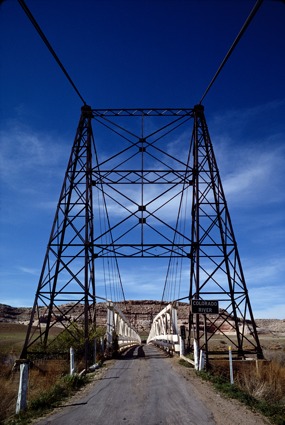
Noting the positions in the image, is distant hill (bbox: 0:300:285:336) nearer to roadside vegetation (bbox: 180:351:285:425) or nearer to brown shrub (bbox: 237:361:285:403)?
roadside vegetation (bbox: 180:351:285:425)

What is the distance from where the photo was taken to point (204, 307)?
11.1 metres

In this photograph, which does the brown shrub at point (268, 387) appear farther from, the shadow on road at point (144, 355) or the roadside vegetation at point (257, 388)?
the shadow on road at point (144, 355)

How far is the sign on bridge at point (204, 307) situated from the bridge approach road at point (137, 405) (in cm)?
231

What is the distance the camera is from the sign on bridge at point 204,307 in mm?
11016

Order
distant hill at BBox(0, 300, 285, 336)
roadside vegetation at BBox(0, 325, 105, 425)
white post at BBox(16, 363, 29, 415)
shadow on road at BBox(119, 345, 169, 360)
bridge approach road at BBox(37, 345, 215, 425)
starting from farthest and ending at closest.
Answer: distant hill at BBox(0, 300, 285, 336) → shadow on road at BBox(119, 345, 169, 360) → roadside vegetation at BBox(0, 325, 105, 425) → white post at BBox(16, 363, 29, 415) → bridge approach road at BBox(37, 345, 215, 425)

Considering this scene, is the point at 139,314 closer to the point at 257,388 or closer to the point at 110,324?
the point at 110,324

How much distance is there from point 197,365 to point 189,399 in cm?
427

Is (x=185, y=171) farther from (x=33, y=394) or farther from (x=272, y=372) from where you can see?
(x=33, y=394)

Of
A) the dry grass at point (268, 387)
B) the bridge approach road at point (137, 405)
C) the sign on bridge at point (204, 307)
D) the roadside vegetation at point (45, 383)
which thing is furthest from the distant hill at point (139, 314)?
the bridge approach road at point (137, 405)

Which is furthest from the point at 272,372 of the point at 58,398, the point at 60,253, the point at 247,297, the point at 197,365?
the point at 60,253

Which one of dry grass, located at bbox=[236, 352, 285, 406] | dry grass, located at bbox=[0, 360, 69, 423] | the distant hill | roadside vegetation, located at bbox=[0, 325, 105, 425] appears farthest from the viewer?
the distant hill

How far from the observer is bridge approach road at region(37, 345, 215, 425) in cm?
530

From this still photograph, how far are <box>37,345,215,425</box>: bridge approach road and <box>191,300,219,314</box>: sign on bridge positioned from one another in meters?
2.31

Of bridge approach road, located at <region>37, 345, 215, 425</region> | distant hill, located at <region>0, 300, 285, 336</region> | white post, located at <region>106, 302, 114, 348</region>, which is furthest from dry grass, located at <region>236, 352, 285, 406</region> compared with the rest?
distant hill, located at <region>0, 300, 285, 336</region>
